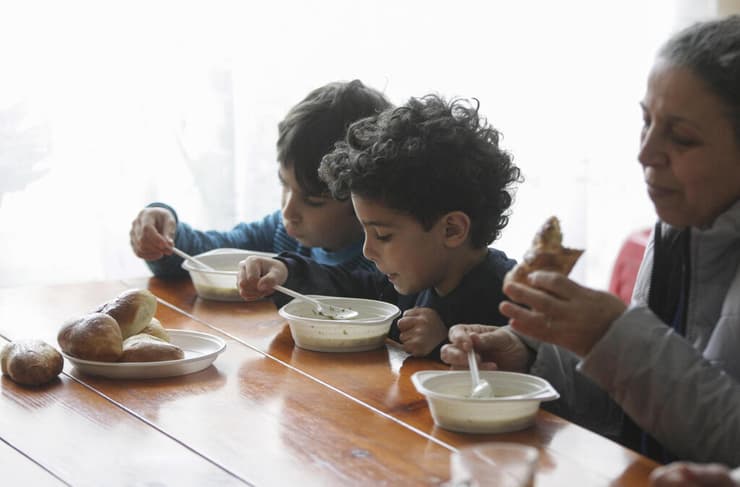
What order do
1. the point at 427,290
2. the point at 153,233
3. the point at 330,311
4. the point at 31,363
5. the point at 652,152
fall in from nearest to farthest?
1. the point at 652,152
2. the point at 31,363
3. the point at 330,311
4. the point at 427,290
5. the point at 153,233

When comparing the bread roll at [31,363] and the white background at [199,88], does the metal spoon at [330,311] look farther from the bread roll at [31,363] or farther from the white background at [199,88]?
the white background at [199,88]

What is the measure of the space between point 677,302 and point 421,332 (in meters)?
0.36

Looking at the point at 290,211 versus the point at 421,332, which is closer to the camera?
the point at 421,332

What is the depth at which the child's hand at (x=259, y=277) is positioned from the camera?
175cm

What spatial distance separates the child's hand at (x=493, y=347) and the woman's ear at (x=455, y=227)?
10.9 inches

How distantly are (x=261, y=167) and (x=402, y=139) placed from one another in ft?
3.94

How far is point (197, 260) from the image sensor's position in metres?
1.96

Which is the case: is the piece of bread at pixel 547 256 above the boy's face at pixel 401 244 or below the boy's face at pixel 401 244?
above

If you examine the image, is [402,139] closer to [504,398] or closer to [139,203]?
[504,398]

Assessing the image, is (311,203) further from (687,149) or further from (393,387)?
(687,149)

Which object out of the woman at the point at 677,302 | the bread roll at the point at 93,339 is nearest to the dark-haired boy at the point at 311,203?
the bread roll at the point at 93,339

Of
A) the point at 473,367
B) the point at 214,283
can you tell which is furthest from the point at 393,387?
the point at 214,283

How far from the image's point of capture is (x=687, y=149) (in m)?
1.19

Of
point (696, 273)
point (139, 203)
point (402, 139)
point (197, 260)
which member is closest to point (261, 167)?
point (139, 203)
